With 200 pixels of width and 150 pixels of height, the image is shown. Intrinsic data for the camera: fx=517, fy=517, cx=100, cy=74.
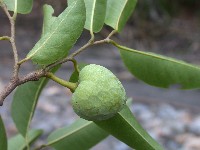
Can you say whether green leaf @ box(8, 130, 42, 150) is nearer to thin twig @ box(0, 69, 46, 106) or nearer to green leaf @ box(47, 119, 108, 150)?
green leaf @ box(47, 119, 108, 150)

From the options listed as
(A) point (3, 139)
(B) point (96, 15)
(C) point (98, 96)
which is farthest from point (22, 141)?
(C) point (98, 96)

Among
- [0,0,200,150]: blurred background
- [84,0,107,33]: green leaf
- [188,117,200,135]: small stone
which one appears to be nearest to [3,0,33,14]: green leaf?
[84,0,107,33]: green leaf

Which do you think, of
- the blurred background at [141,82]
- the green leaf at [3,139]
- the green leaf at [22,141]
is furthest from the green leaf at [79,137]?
the blurred background at [141,82]

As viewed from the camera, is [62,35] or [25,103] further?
[25,103]

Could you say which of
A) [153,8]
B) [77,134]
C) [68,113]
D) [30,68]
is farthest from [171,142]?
[77,134]

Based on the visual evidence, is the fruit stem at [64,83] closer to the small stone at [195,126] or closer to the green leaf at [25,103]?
the green leaf at [25,103]

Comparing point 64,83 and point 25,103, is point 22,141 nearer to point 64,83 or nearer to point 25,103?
point 25,103

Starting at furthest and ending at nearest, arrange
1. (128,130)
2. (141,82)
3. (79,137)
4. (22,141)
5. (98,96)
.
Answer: (141,82) → (22,141) → (79,137) → (128,130) → (98,96)

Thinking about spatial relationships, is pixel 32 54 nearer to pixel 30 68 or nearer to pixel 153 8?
pixel 30 68
